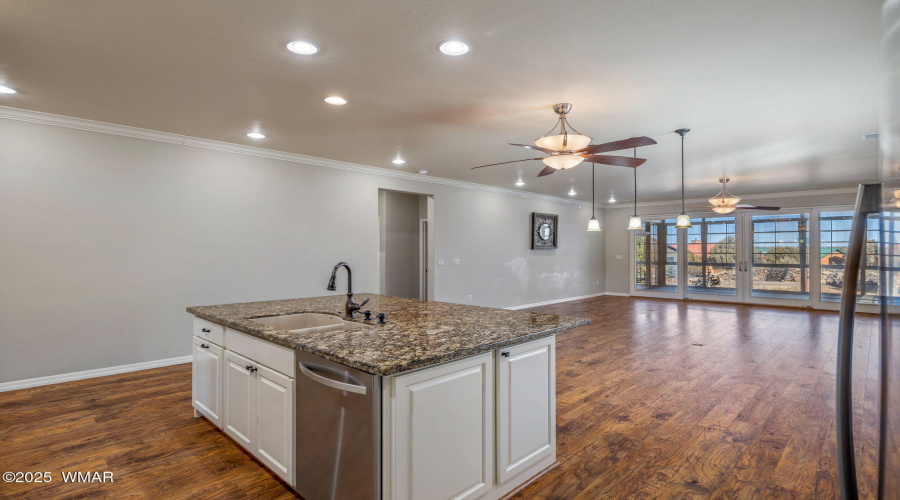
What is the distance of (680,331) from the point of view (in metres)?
6.39

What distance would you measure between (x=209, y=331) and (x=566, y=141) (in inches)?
105

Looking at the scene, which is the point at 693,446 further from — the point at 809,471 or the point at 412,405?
the point at 412,405

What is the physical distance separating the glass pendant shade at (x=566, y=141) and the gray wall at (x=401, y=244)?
4.99m

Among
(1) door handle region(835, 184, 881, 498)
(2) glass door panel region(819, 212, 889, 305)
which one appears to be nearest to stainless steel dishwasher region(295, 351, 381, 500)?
(1) door handle region(835, 184, 881, 498)

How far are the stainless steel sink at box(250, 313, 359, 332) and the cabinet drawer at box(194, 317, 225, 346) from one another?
257 millimetres

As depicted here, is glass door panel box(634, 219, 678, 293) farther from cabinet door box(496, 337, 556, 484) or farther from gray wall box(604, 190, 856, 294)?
cabinet door box(496, 337, 556, 484)

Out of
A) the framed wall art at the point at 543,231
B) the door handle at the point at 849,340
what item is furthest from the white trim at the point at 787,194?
the door handle at the point at 849,340

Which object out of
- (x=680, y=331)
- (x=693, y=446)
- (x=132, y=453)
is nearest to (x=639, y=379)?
(x=693, y=446)

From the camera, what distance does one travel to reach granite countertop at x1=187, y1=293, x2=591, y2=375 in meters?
→ 1.71

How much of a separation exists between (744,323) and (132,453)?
8074 millimetres

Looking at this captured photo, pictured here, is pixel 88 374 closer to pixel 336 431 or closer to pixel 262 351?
pixel 262 351

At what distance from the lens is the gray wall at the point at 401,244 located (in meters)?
7.71

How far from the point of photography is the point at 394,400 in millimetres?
1630

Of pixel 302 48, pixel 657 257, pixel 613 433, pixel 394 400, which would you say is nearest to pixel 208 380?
pixel 394 400
